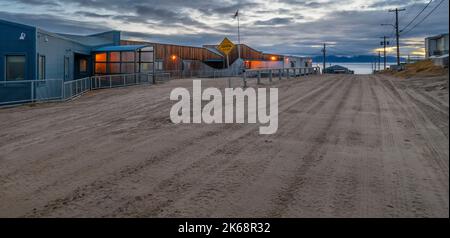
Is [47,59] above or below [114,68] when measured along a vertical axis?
below

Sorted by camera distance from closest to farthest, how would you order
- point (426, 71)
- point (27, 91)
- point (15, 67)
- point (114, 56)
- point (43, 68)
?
1. point (27, 91)
2. point (15, 67)
3. point (43, 68)
4. point (114, 56)
5. point (426, 71)

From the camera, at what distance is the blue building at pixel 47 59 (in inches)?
891

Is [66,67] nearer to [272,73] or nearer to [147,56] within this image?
[147,56]

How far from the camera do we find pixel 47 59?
2550 centimetres

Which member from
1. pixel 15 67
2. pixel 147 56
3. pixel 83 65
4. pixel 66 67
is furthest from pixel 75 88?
pixel 147 56

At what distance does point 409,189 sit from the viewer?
593cm

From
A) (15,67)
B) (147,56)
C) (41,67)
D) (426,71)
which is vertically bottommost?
(15,67)

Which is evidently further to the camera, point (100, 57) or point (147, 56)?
point (147, 56)

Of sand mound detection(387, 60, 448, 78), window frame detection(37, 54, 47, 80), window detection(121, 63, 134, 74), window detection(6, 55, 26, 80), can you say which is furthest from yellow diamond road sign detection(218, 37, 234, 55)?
sand mound detection(387, 60, 448, 78)

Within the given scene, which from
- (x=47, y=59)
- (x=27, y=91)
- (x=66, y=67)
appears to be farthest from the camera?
(x=66, y=67)

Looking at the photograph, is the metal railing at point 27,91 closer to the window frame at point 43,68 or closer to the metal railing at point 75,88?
the metal railing at point 75,88

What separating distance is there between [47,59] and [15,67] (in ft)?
8.67

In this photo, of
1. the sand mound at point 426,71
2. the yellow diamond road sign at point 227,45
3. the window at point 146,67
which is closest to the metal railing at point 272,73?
the yellow diamond road sign at point 227,45
